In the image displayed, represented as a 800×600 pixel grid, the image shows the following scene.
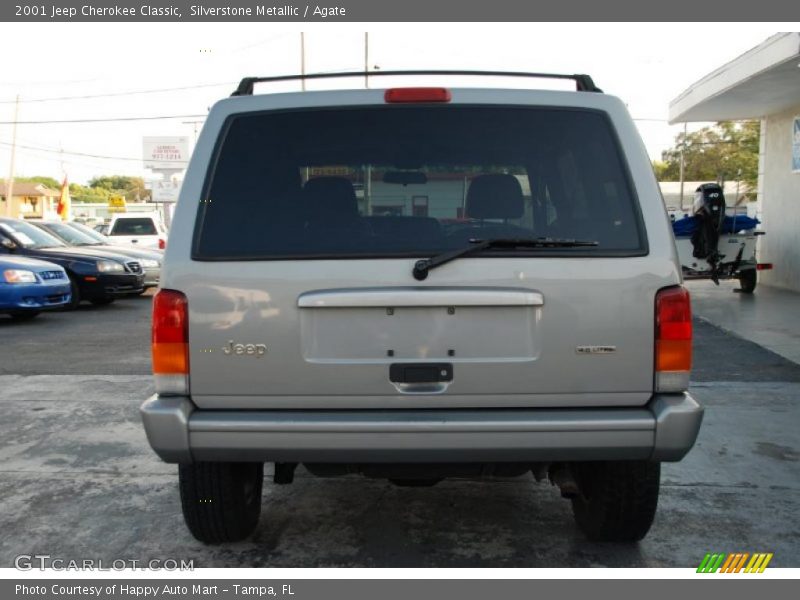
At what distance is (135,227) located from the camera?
19.7m

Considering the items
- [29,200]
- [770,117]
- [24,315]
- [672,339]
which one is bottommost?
[24,315]

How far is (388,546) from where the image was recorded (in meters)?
3.70

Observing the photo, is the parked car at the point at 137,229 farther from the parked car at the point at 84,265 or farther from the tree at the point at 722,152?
the tree at the point at 722,152

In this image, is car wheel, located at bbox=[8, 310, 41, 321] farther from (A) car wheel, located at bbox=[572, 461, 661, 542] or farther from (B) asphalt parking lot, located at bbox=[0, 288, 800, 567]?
(A) car wheel, located at bbox=[572, 461, 661, 542]

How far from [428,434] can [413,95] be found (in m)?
1.35

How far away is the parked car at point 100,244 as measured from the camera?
1458cm

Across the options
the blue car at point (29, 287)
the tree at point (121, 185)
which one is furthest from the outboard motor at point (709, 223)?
the tree at point (121, 185)

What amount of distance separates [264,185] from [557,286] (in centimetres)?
122

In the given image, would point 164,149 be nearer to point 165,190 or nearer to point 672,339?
point 165,190

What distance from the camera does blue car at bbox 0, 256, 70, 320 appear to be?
1109 centimetres

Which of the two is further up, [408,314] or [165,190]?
[165,190]

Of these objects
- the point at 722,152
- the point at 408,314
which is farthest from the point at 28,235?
the point at 722,152

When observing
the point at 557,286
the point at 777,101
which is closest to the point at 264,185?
the point at 557,286

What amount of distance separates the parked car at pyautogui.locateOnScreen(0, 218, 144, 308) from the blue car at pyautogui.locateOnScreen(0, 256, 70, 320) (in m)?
1.11
